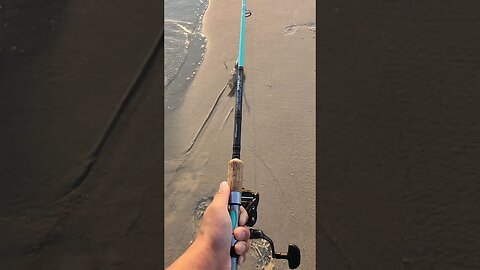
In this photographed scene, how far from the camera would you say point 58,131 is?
1.33 m

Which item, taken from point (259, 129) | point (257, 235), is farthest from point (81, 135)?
point (257, 235)

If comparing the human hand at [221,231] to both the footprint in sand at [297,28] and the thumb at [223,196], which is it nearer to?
the thumb at [223,196]

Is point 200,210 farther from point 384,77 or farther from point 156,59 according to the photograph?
point 384,77

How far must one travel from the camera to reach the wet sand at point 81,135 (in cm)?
A: 129

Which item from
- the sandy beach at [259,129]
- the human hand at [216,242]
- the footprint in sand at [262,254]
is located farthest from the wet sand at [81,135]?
the human hand at [216,242]

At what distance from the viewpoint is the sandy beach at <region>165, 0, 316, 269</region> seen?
122 cm

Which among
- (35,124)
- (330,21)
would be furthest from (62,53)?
(330,21)

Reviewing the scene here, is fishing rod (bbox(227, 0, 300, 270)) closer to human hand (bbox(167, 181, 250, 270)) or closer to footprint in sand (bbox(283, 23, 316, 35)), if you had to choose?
human hand (bbox(167, 181, 250, 270))

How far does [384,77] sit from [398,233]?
1.20 ft

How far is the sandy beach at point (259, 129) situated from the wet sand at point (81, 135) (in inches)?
2.5

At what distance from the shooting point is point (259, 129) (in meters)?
1.25

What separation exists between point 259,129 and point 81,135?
0.47 meters

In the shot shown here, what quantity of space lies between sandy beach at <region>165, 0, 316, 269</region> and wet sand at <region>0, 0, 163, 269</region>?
0.21 feet

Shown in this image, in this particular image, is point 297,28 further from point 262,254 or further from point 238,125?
point 262,254
